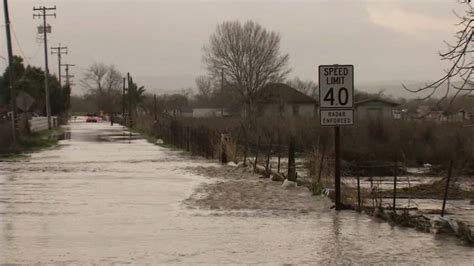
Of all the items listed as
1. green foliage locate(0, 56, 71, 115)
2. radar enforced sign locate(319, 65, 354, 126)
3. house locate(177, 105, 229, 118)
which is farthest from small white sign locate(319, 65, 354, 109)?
house locate(177, 105, 229, 118)

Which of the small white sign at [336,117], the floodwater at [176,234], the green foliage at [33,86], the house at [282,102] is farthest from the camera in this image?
the house at [282,102]

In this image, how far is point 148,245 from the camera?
27.8ft

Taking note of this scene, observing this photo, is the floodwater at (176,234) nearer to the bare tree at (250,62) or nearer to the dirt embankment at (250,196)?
the dirt embankment at (250,196)

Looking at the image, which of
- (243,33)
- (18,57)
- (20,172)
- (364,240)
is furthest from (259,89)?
(364,240)

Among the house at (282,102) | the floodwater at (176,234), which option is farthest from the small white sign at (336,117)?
the house at (282,102)

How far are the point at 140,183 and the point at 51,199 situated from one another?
3574mm

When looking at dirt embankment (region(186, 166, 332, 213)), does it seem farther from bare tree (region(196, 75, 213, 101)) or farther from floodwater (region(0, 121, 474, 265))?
bare tree (region(196, 75, 213, 101))

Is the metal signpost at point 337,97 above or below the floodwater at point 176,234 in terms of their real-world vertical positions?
above

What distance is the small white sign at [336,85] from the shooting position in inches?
449

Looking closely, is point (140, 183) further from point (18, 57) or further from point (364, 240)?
point (18, 57)

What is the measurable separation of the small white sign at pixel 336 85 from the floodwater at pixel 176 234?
2071 mm

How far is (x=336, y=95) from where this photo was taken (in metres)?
11.6

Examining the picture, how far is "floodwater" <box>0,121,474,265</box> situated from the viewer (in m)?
7.75

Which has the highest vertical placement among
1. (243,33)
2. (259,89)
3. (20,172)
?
(243,33)
